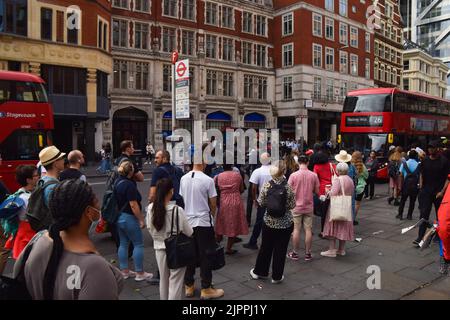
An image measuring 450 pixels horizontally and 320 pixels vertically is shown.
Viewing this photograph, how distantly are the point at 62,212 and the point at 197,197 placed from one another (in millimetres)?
2892

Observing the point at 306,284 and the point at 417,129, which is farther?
the point at 417,129

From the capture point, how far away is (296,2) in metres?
37.2

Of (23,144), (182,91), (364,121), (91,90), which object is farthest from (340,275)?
(91,90)

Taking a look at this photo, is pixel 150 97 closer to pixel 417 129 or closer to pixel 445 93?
pixel 417 129

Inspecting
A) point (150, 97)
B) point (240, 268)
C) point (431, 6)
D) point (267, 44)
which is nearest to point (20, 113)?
point (240, 268)

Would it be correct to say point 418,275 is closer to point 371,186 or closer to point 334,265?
point 334,265

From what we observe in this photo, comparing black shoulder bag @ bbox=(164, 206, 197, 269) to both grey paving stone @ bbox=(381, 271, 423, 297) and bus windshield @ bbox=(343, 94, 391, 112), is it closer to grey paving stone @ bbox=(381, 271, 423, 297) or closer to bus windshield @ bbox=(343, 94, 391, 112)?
grey paving stone @ bbox=(381, 271, 423, 297)

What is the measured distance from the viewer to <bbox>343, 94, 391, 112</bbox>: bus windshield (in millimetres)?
17297

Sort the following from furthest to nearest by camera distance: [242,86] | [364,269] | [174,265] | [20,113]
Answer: [242,86] → [20,113] → [364,269] → [174,265]

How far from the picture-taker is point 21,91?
1290 centimetres

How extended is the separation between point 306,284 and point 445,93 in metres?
88.2

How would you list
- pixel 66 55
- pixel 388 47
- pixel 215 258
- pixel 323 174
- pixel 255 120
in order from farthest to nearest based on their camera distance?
pixel 388 47, pixel 255 120, pixel 66 55, pixel 323 174, pixel 215 258

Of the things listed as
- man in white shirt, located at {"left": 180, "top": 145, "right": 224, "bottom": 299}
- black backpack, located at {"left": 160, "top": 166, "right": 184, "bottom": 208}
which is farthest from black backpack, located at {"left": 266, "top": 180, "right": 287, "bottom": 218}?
black backpack, located at {"left": 160, "top": 166, "right": 184, "bottom": 208}
